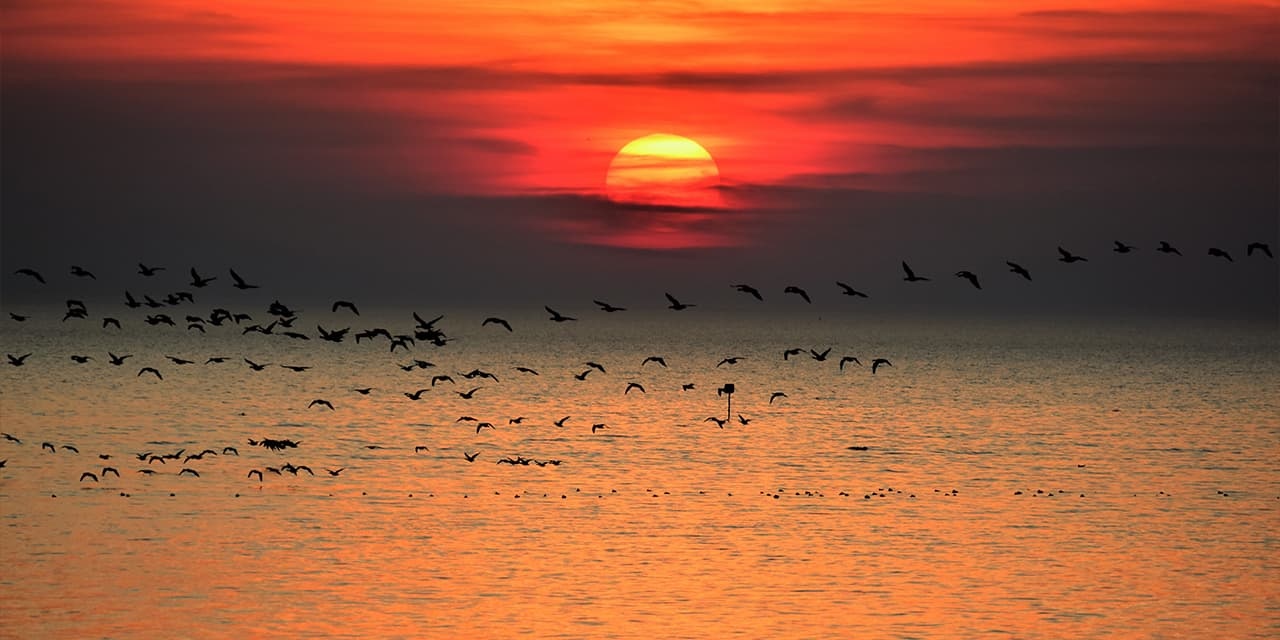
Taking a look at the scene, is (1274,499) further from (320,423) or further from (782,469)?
(320,423)

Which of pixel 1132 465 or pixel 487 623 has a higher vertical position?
pixel 1132 465

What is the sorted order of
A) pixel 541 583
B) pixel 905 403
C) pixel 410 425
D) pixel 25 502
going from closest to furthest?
Answer: pixel 541 583 → pixel 25 502 → pixel 410 425 → pixel 905 403

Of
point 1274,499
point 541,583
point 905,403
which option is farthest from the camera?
point 905,403

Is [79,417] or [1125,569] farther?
[79,417]

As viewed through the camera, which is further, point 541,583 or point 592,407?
point 592,407

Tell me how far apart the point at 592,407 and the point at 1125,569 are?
278ft

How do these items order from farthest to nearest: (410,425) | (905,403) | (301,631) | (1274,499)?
(905,403)
(410,425)
(1274,499)
(301,631)

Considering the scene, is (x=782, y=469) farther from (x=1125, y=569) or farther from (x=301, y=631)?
(x=301, y=631)

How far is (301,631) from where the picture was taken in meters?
44.0

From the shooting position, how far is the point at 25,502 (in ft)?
216

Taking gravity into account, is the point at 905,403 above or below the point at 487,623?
above

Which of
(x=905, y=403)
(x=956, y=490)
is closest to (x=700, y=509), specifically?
(x=956, y=490)

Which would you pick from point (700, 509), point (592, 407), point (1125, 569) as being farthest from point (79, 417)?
point (1125, 569)

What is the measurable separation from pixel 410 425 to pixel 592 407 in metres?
26.4
